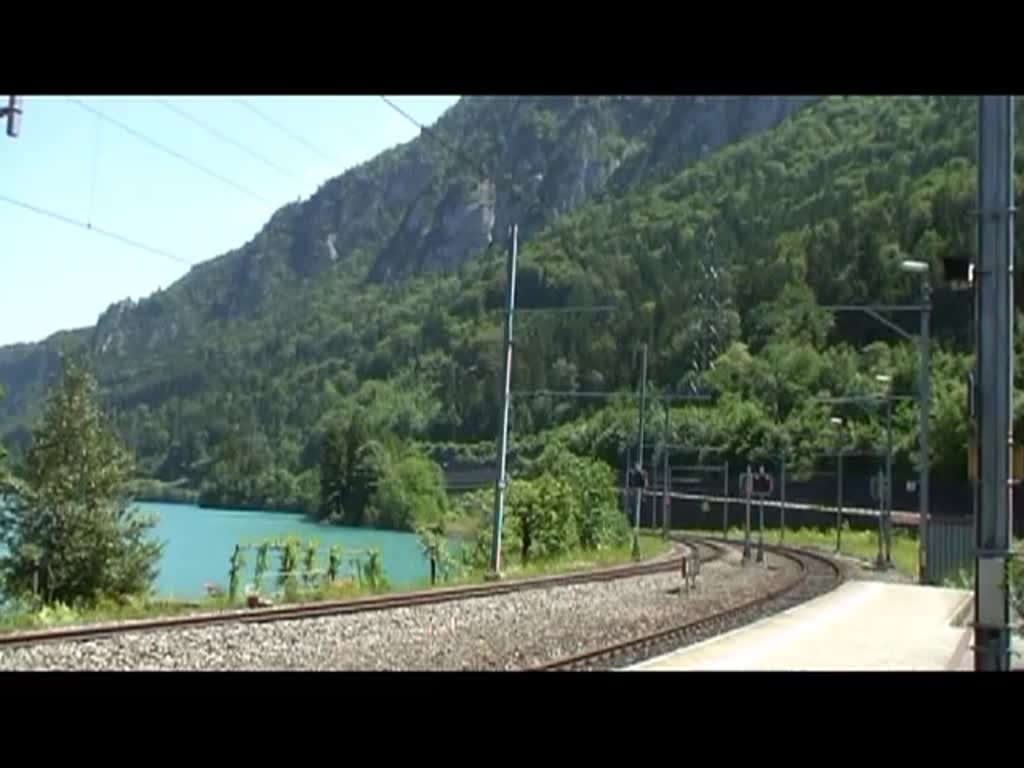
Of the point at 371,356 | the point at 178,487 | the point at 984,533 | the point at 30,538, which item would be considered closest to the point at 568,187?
the point at 371,356

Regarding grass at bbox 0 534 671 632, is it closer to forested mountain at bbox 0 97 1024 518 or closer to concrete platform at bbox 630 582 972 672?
concrete platform at bbox 630 582 972 672

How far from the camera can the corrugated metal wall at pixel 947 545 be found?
25.9m

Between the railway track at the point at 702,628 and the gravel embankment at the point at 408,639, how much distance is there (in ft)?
1.33

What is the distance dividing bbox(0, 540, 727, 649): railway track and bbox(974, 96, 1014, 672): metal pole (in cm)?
779

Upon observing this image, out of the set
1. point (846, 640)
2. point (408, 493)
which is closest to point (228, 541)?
point (408, 493)

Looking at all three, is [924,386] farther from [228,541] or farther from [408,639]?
[228,541]

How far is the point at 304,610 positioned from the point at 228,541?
49.8 m

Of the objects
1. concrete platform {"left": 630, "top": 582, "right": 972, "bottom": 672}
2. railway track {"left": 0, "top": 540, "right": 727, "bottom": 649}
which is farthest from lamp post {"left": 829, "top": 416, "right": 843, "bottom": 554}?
concrete platform {"left": 630, "top": 582, "right": 972, "bottom": 672}

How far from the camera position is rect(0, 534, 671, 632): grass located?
1474cm
